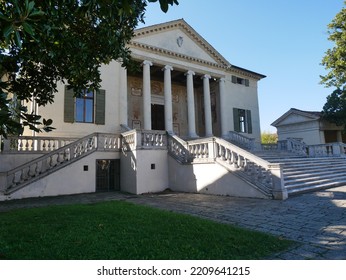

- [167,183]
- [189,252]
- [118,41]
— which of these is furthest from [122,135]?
[189,252]

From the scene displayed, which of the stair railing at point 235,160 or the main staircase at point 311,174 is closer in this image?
the stair railing at point 235,160

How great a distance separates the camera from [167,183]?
12.5 m

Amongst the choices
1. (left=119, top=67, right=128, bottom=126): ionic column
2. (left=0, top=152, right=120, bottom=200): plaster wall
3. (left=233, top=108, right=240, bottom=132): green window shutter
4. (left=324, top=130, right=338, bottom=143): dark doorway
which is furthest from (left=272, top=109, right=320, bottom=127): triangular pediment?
(left=0, top=152, right=120, bottom=200): plaster wall

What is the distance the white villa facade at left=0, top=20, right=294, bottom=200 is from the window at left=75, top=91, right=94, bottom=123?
6 centimetres

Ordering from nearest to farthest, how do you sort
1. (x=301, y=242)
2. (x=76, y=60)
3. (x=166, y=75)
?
1. (x=301, y=242)
2. (x=76, y=60)
3. (x=166, y=75)

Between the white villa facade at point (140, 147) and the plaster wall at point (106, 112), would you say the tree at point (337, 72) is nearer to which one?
the white villa facade at point (140, 147)

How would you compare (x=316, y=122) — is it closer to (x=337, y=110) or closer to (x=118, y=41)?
(x=337, y=110)

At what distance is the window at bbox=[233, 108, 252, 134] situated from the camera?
A: 21.3 m

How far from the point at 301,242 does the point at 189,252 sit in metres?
1.95

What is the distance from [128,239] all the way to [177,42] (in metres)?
17.0

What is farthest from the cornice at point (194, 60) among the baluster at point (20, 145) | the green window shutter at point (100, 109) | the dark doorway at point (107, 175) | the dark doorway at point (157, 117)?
the baluster at point (20, 145)

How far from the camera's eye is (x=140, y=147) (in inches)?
457

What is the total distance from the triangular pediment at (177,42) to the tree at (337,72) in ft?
29.6

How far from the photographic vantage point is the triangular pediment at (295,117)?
24.1 m
